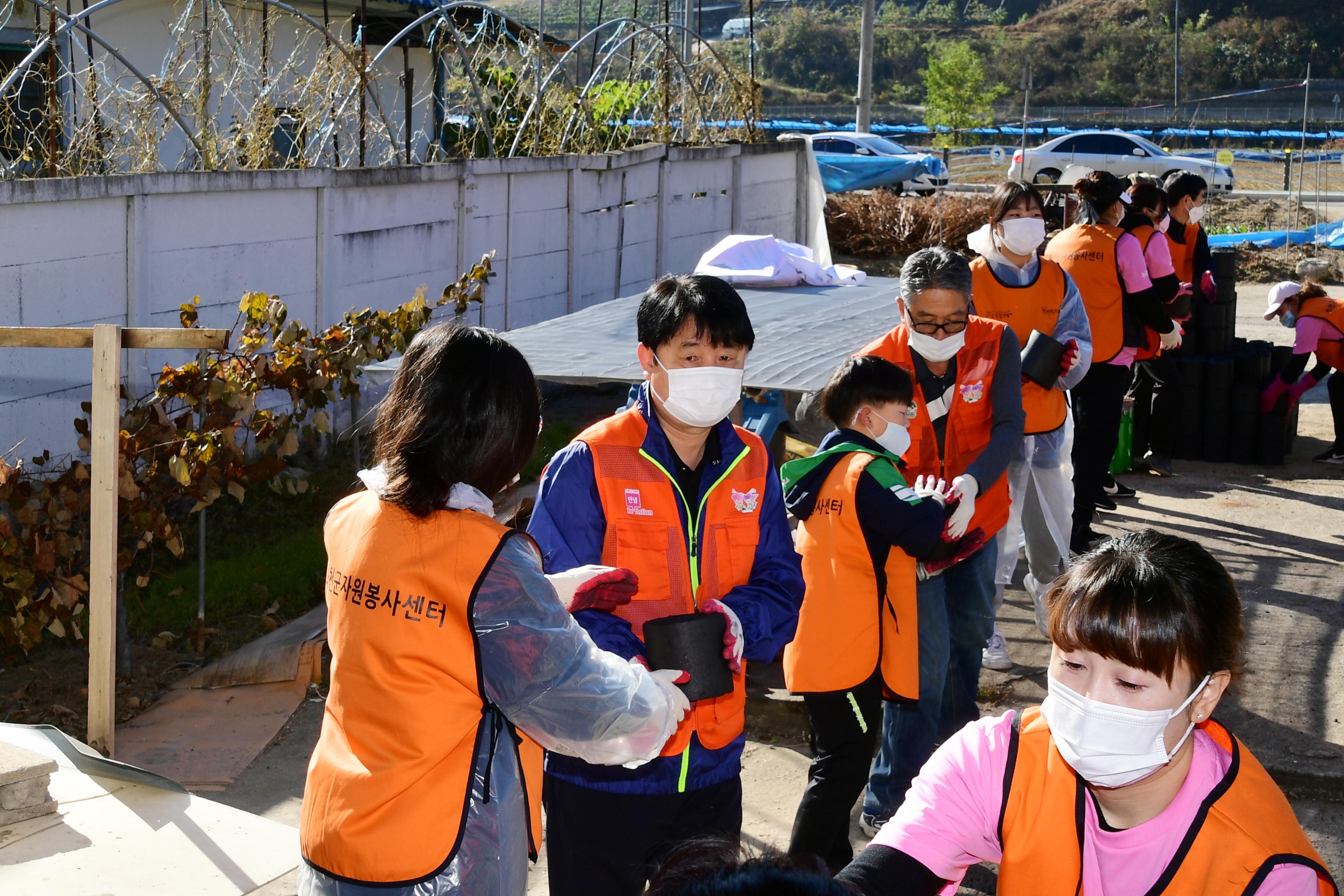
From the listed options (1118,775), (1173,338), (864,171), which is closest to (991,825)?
(1118,775)

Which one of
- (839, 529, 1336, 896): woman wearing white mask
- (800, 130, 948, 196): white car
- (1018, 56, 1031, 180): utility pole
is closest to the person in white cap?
(839, 529, 1336, 896): woman wearing white mask

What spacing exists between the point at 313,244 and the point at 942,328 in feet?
15.8

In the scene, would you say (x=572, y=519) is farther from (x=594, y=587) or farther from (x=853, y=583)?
(x=853, y=583)

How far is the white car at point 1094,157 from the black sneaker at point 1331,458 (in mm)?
20771

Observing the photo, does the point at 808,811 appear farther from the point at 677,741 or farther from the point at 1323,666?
the point at 1323,666

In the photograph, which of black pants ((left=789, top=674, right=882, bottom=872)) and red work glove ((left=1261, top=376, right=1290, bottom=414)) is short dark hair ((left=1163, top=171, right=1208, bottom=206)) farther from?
black pants ((left=789, top=674, right=882, bottom=872))

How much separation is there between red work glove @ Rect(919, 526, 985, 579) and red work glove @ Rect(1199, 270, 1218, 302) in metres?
5.70

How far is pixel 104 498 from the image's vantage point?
13.2 ft

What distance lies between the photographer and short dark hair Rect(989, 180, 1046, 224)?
5355mm

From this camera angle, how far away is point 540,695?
205 centimetres

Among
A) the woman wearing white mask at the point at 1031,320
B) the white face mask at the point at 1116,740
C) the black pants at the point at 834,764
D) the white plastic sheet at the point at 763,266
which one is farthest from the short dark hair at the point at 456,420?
the white plastic sheet at the point at 763,266

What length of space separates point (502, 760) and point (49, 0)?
584cm

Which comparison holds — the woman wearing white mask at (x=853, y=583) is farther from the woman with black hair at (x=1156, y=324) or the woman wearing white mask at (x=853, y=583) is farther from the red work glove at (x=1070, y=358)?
the woman with black hair at (x=1156, y=324)

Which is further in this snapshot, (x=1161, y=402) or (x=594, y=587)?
(x=1161, y=402)
